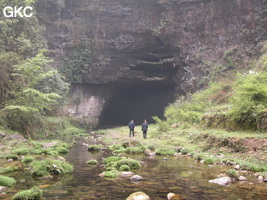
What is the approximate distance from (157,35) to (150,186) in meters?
29.6

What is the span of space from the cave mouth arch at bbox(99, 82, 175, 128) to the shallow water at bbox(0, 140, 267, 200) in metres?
31.4

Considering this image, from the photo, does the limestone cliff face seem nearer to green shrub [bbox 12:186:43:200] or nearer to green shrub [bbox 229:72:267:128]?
green shrub [bbox 229:72:267:128]

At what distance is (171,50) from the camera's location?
34688 mm

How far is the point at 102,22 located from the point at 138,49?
21.3 feet

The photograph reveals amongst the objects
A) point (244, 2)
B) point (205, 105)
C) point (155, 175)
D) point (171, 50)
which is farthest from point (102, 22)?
point (155, 175)

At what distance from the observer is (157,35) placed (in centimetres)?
3369

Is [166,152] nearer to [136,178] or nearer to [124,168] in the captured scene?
[124,168]

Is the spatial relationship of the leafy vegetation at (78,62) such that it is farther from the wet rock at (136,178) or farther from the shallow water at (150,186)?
the wet rock at (136,178)

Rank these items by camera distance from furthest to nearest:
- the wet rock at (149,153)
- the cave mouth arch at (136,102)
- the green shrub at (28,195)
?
1. the cave mouth arch at (136,102)
2. the wet rock at (149,153)
3. the green shrub at (28,195)

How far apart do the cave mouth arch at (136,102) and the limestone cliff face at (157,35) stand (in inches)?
91.4

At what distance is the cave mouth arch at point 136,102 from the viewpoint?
4002 cm

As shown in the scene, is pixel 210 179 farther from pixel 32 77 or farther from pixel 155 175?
pixel 32 77

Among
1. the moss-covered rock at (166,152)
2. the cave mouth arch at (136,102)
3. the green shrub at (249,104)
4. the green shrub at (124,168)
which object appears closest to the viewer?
the green shrub at (124,168)

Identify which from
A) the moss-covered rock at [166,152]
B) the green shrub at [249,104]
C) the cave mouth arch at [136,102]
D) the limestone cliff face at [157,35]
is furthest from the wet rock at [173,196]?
the cave mouth arch at [136,102]
